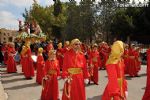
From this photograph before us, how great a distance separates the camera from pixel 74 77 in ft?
33.1

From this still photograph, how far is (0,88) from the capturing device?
16.3 m

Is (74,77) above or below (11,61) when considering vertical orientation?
below

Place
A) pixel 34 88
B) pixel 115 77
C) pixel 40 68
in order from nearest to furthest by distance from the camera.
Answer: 1. pixel 115 77
2. pixel 34 88
3. pixel 40 68

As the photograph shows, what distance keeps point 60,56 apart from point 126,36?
22409 mm

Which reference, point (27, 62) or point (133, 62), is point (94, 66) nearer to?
point (133, 62)

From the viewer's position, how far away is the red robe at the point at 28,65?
65.5 feet

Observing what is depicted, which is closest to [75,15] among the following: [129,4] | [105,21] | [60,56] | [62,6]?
[105,21]

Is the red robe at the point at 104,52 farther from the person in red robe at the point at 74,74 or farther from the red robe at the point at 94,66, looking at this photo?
the person in red robe at the point at 74,74

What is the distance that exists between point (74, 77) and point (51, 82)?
2381 millimetres

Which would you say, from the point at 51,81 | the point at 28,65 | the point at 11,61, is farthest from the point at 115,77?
the point at 11,61

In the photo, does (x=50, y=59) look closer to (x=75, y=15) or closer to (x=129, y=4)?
(x=129, y=4)

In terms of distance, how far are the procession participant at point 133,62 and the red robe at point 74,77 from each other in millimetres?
10357

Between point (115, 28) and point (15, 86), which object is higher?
point (115, 28)

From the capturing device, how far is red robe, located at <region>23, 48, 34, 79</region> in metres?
20.0
